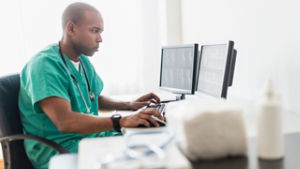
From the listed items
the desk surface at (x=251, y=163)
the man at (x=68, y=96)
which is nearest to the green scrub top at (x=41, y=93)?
the man at (x=68, y=96)

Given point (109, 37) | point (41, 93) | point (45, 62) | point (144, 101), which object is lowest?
point (144, 101)

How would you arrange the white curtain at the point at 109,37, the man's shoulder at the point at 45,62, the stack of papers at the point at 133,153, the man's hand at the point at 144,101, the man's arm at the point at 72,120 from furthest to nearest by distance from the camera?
the white curtain at the point at 109,37, the man's hand at the point at 144,101, the man's shoulder at the point at 45,62, the man's arm at the point at 72,120, the stack of papers at the point at 133,153

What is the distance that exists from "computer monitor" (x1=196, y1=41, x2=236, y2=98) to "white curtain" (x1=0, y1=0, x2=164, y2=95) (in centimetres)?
133

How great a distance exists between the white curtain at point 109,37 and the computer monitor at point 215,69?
1.33m

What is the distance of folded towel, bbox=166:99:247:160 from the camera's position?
1.79 feet

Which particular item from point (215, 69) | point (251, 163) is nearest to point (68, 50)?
point (215, 69)

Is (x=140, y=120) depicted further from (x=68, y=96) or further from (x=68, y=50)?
(x=68, y=50)

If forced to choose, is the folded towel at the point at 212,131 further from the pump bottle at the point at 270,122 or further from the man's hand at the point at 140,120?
the man's hand at the point at 140,120

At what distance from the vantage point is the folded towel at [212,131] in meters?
Result: 0.54

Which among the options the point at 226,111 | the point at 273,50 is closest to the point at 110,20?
the point at 273,50

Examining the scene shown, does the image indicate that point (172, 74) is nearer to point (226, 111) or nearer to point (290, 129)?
point (290, 129)

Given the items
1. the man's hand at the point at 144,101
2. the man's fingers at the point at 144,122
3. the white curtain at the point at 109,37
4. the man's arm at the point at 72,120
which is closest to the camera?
the man's fingers at the point at 144,122

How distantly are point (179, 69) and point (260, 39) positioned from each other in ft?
1.38

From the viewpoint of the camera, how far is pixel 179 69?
1501mm
